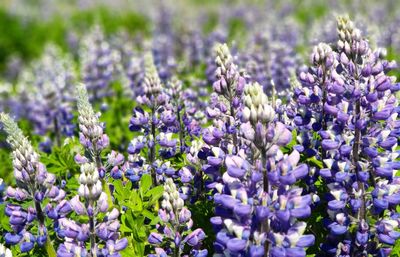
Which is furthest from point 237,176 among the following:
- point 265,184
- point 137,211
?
point 137,211

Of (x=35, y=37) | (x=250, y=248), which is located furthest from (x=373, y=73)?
(x=35, y=37)

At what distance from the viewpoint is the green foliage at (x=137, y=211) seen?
318 centimetres

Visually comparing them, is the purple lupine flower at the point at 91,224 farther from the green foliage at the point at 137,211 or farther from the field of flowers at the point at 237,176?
the green foliage at the point at 137,211

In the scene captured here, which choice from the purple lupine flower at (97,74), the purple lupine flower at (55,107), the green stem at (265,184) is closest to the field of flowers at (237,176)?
the green stem at (265,184)

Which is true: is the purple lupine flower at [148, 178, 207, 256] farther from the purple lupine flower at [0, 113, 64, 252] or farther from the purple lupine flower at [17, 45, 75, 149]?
the purple lupine flower at [17, 45, 75, 149]

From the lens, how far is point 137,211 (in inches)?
129

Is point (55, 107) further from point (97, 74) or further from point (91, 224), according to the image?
point (91, 224)

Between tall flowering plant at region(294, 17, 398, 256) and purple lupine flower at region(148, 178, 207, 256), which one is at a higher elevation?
tall flowering plant at region(294, 17, 398, 256)

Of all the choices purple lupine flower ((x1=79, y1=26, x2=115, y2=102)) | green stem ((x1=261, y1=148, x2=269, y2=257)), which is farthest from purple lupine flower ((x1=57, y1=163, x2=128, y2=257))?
purple lupine flower ((x1=79, y1=26, x2=115, y2=102))

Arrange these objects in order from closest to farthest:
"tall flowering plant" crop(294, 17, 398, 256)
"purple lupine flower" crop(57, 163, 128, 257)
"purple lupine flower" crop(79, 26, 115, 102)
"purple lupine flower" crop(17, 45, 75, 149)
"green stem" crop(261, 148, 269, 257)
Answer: "green stem" crop(261, 148, 269, 257) → "purple lupine flower" crop(57, 163, 128, 257) → "tall flowering plant" crop(294, 17, 398, 256) → "purple lupine flower" crop(17, 45, 75, 149) → "purple lupine flower" crop(79, 26, 115, 102)

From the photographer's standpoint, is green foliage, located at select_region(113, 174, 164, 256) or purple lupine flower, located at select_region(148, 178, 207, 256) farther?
green foliage, located at select_region(113, 174, 164, 256)

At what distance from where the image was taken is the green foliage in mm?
3178

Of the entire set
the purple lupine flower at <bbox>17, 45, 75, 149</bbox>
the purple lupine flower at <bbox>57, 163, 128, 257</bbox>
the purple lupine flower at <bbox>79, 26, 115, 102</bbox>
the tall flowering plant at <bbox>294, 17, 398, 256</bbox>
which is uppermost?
the purple lupine flower at <bbox>79, 26, 115, 102</bbox>

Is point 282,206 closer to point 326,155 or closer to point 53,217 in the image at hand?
point 326,155
